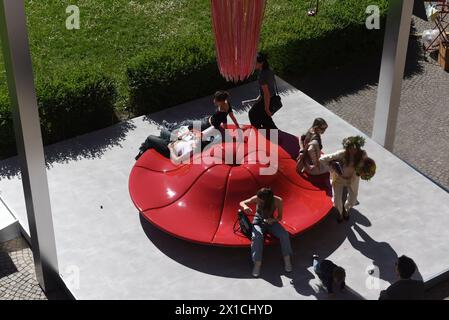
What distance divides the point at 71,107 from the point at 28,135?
13.7 feet

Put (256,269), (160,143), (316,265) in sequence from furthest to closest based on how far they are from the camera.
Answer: (160,143)
(256,269)
(316,265)

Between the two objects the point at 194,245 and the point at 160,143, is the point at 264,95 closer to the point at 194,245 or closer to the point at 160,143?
the point at 160,143

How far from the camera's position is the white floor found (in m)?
10.7

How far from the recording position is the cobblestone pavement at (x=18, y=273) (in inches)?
431

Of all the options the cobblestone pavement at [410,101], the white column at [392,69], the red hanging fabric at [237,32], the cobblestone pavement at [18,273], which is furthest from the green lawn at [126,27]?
the red hanging fabric at [237,32]

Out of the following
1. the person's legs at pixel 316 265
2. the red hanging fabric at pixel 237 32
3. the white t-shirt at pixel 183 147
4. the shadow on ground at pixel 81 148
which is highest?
the red hanging fabric at pixel 237 32

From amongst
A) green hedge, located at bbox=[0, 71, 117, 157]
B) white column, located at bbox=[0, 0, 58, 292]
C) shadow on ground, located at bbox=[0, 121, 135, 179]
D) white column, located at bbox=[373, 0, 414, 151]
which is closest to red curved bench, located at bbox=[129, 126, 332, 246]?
white column, located at bbox=[0, 0, 58, 292]

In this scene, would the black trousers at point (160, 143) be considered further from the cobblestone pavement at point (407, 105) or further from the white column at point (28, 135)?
the white column at point (28, 135)

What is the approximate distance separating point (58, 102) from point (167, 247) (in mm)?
3633

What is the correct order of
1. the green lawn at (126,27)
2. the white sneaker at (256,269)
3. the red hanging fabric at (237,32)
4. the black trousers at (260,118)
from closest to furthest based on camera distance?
the red hanging fabric at (237,32) < the white sneaker at (256,269) < the black trousers at (260,118) < the green lawn at (126,27)

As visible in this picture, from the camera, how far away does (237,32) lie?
10.4m

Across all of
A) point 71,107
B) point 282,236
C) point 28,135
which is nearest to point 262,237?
point 282,236

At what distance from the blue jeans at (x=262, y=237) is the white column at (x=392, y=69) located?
3324mm

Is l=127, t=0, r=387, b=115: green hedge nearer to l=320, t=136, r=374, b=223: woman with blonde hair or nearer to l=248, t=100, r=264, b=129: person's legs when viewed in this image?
l=248, t=100, r=264, b=129: person's legs
